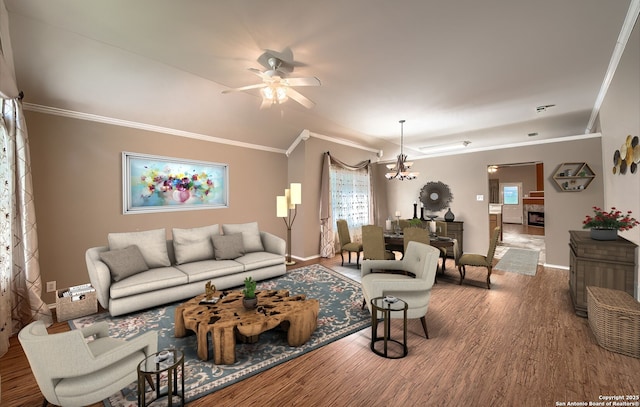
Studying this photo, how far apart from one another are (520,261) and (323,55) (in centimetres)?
585

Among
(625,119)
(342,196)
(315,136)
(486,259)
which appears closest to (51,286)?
(315,136)

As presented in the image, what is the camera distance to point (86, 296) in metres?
3.16

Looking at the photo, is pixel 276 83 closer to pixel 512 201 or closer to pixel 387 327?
pixel 387 327

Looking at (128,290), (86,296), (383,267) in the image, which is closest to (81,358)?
(128,290)

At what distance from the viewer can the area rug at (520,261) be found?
5.04m

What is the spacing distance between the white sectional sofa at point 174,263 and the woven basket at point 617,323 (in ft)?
12.6

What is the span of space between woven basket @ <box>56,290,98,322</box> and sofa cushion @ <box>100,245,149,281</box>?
14.7 inches

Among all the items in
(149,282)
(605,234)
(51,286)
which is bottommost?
(51,286)

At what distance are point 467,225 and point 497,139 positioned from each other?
7.87ft

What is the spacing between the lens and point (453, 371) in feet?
7.00

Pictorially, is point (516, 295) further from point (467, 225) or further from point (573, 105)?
point (573, 105)

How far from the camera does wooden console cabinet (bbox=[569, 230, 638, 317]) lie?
2.77 meters

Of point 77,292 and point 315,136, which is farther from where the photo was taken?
point 315,136

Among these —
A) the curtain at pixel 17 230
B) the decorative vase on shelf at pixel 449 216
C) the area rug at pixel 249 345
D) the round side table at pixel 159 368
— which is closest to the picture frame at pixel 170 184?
the curtain at pixel 17 230
